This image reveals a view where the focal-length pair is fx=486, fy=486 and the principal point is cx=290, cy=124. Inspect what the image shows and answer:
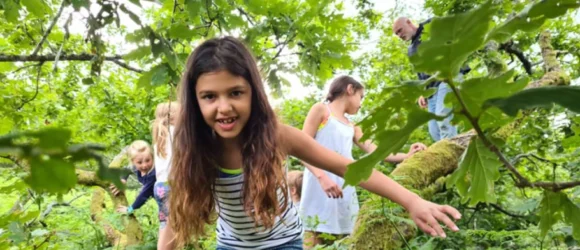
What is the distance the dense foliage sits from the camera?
54cm

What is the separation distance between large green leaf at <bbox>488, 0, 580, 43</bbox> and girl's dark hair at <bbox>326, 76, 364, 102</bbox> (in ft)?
11.2

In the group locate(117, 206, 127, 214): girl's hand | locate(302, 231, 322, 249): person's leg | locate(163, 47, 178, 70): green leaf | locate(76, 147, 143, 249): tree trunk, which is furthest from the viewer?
locate(117, 206, 127, 214): girl's hand

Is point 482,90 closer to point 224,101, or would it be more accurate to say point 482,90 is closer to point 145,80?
point 145,80

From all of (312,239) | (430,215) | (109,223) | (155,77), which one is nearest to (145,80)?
(155,77)

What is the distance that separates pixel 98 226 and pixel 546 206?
182 inches

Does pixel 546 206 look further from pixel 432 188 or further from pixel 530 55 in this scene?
pixel 530 55

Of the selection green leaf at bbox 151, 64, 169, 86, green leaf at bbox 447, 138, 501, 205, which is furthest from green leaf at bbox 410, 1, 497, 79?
green leaf at bbox 151, 64, 169, 86

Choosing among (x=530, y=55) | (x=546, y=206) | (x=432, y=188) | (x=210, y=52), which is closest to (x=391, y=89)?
(x=546, y=206)

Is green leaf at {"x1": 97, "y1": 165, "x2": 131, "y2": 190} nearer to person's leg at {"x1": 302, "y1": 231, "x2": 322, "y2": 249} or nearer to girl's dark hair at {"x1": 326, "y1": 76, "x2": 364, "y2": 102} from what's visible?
person's leg at {"x1": 302, "y1": 231, "x2": 322, "y2": 249}

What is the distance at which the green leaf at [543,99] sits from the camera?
1.70 ft

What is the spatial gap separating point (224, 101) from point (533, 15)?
159 centimetres

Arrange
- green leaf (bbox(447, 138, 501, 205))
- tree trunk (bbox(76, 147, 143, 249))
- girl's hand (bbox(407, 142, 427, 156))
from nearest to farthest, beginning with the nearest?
1. green leaf (bbox(447, 138, 501, 205))
2. girl's hand (bbox(407, 142, 427, 156))
3. tree trunk (bbox(76, 147, 143, 249))

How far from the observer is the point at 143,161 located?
4.62 metres

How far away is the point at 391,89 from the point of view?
661 millimetres
